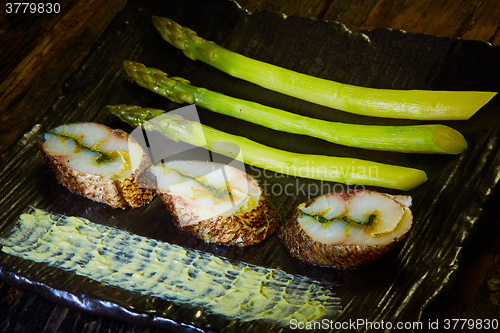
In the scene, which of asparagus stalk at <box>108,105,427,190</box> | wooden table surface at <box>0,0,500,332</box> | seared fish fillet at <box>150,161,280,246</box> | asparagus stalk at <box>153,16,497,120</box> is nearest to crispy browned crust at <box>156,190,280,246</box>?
seared fish fillet at <box>150,161,280,246</box>

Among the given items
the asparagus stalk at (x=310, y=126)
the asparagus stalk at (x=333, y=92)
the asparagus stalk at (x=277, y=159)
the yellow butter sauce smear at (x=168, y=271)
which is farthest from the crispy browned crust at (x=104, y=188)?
the asparagus stalk at (x=333, y=92)

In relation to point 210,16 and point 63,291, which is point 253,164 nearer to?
A: point 63,291

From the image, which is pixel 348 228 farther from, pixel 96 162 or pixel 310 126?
pixel 96 162

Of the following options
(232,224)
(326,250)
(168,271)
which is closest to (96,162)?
(168,271)

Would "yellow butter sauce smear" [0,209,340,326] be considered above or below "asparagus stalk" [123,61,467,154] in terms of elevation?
below

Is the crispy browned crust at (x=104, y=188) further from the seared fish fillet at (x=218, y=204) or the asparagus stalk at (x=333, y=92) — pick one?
the asparagus stalk at (x=333, y=92)

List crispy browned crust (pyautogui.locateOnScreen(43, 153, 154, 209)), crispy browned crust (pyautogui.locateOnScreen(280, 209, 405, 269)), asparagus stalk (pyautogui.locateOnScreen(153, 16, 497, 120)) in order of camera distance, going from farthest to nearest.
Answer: asparagus stalk (pyautogui.locateOnScreen(153, 16, 497, 120)), crispy browned crust (pyautogui.locateOnScreen(43, 153, 154, 209)), crispy browned crust (pyautogui.locateOnScreen(280, 209, 405, 269))

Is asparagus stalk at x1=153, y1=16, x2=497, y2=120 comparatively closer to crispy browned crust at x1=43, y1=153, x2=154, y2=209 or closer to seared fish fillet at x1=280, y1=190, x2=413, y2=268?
seared fish fillet at x1=280, y1=190, x2=413, y2=268
